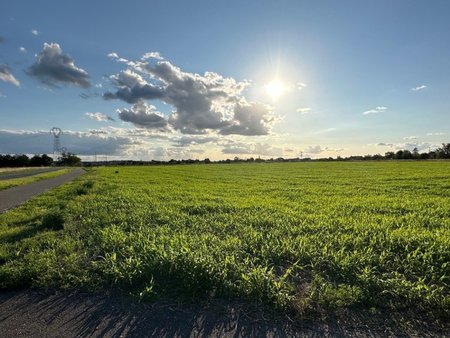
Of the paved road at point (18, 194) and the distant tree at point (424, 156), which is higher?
the distant tree at point (424, 156)

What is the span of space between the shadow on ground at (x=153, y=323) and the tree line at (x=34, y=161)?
129530 mm

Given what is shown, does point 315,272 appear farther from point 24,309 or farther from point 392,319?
point 24,309

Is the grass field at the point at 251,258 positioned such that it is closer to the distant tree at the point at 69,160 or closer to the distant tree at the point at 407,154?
the distant tree at the point at 407,154

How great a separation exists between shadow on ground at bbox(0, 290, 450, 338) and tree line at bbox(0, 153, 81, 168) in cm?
12953

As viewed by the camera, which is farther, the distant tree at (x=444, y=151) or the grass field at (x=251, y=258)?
the distant tree at (x=444, y=151)

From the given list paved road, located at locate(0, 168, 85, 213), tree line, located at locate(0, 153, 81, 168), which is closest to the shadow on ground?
paved road, located at locate(0, 168, 85, 213)

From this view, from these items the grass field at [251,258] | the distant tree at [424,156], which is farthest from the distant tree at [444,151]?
the grass field at [251,258]

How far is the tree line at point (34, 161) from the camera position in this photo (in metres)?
114

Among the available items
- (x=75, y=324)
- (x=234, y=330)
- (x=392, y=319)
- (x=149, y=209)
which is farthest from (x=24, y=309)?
(x=149, y=209)

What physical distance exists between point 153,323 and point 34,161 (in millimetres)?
155540

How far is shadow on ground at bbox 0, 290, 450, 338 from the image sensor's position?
9.27ft

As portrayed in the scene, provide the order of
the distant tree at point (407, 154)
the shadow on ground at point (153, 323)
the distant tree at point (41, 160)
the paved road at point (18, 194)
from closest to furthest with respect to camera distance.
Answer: the shadow on ground at point (153, 323) < the paved road at point (18, 194) < the distant tree at point (407, 154) < the distant tree at point (41, 160)

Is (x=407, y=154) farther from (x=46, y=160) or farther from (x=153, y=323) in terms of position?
(x=46, y=160)

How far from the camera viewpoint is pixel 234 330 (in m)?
2.88
